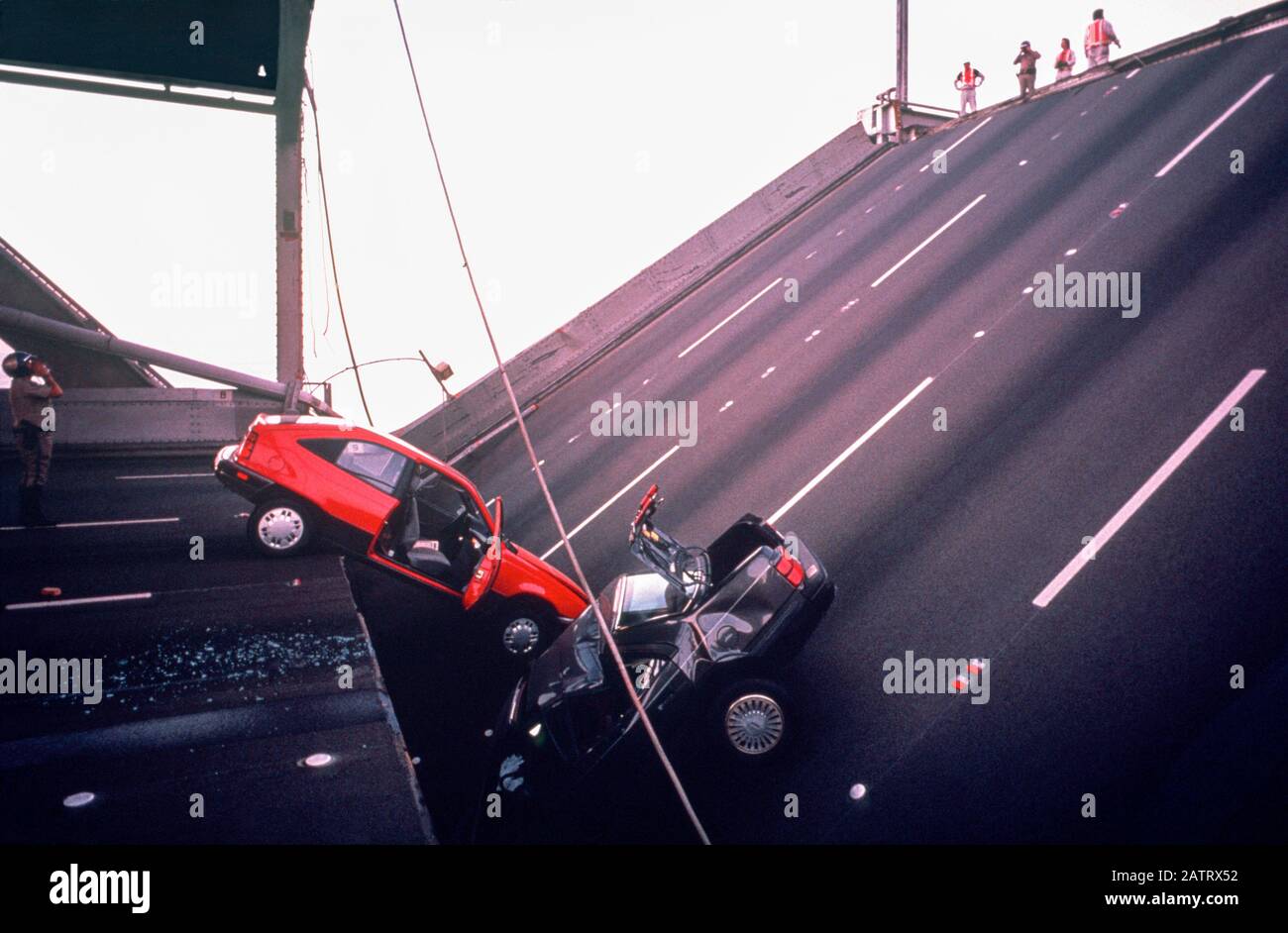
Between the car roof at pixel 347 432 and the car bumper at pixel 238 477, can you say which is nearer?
the car bumper at pixel 238 477

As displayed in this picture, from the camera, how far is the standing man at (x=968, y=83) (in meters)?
24.3

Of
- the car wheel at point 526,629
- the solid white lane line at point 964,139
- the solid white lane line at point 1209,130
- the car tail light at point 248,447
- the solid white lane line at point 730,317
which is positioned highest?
the solid white lane line at point 964,139

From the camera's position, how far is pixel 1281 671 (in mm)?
5180

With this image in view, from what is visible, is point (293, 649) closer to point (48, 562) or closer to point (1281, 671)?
point (48, 562)

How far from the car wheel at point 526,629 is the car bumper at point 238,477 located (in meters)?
3.59

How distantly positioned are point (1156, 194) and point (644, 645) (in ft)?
41.3

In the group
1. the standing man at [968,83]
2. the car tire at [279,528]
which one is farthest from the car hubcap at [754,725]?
the standing man at [968,83]

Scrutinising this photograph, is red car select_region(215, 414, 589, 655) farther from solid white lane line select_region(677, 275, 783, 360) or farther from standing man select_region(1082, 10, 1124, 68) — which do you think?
standing man select_region(1082, 10, 1124, 68)

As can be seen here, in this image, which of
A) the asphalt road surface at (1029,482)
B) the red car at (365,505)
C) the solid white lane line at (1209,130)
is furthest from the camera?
the solid white lane line at (1209,130)

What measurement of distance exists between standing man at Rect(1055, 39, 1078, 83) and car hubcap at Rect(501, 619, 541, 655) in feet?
70.0

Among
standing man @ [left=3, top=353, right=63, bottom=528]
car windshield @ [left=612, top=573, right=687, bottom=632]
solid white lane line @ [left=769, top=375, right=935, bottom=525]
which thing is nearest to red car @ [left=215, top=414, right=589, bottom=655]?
car windshield @ [left=612, top=573, right=687, bottom=632]

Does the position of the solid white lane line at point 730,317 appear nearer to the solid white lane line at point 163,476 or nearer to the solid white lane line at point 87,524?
the solid white lane line at point 163,476

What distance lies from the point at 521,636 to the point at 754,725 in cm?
372

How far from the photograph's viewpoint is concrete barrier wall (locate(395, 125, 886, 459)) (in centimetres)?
1956
